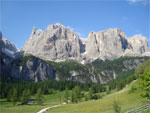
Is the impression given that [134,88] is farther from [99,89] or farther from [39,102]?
[99,89]

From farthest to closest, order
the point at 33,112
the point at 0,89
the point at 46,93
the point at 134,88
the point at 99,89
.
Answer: the point at 99,89 → the point at 46,93 → the point at 0,89 → the point at 134,88 → the point at 33,112

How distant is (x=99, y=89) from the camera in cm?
16375

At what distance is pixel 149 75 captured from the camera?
116ft

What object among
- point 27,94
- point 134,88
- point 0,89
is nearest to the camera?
point 134,88

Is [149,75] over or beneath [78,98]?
over

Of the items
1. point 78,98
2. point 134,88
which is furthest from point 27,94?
point 134,88

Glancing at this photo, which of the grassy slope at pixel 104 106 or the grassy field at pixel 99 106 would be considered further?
the grassy field at pixel 99 106

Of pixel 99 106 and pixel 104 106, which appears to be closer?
pixel 104 106

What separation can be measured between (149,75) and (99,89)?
13174 cm

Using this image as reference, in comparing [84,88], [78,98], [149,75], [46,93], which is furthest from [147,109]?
[84,88]

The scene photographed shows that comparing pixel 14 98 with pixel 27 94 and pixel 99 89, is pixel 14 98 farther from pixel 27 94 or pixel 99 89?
pixel 99 89

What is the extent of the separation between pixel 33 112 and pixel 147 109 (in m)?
34.0

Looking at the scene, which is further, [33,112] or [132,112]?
[33,112]

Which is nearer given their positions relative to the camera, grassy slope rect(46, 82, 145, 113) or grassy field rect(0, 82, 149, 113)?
grassy slope rect(46, 82, 145, 113)
